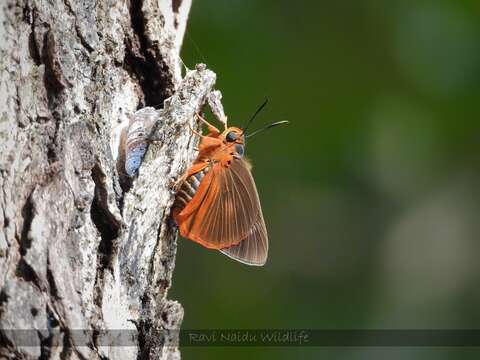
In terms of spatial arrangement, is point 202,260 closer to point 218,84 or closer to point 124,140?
point 218,84

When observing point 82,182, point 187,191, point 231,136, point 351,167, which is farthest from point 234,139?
point 351,167

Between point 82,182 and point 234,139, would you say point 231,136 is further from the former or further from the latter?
point 82,182

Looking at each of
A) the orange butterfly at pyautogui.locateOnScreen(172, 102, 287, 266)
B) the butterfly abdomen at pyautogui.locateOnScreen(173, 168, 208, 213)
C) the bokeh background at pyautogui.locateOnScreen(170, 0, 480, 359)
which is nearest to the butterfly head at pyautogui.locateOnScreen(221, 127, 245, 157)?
the orange butterfly at pyautogui.locateOnScreen(172, 102, 287, 266)

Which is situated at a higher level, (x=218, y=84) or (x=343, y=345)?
(x=218, y=84)

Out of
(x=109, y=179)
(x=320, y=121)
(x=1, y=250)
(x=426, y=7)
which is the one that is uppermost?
(x=426, y=7)

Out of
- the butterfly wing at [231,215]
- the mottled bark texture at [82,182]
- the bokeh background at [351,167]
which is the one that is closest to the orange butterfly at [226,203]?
the butterfly wing at [231,215]

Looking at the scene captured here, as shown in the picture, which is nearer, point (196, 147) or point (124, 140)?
point (124, 140)

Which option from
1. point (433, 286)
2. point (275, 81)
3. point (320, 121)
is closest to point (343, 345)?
point (433, 286)
